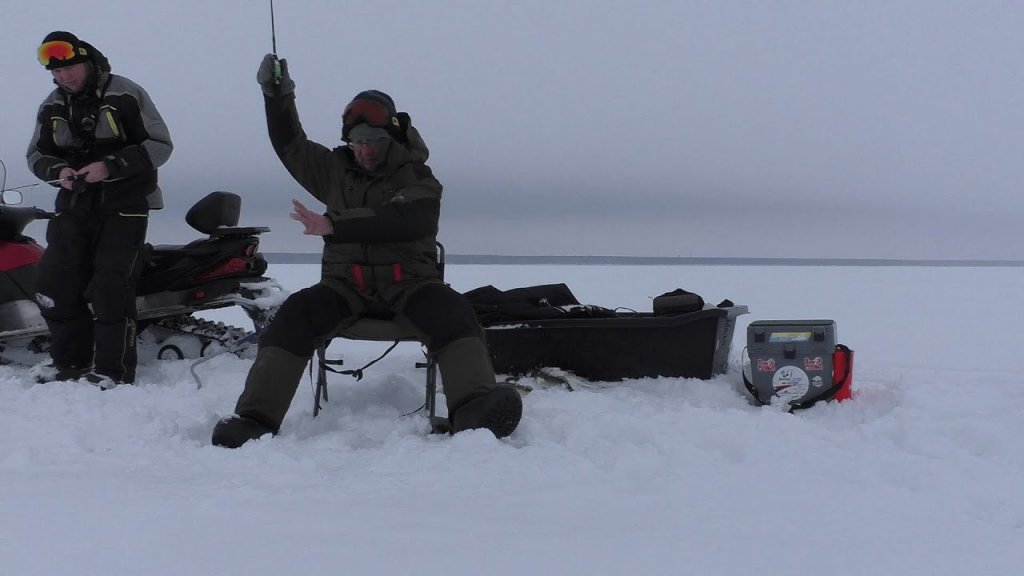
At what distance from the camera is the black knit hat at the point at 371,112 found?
9.46 ft

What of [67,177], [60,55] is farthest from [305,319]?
[60,55]

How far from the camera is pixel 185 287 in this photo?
170 inches

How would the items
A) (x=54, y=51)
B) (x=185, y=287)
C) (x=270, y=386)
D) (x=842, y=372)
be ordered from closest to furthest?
(x=270, y=386) < (x=842, y=372) < (x=54, y=51) < (x=185, y=287)

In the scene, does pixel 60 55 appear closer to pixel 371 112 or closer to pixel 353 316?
pixel 371 112

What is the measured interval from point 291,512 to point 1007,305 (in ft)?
36.8

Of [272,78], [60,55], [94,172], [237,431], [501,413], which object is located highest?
[60,55]

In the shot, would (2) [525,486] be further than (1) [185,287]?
No

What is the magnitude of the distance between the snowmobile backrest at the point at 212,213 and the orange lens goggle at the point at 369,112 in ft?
6.04

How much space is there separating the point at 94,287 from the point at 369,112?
1760 mm

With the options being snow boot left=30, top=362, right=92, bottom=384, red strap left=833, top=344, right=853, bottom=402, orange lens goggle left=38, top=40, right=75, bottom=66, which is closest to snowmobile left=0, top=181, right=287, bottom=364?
snow boot left=30, top=362, right=92, bottom=384

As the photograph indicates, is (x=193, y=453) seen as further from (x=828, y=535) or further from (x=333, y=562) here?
(x=828, y=535)

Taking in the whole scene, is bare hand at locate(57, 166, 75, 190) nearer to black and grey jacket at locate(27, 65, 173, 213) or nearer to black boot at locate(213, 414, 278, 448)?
black and grey jacket at locate(27, 65, 173, 213)

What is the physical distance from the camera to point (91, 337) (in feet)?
12.2

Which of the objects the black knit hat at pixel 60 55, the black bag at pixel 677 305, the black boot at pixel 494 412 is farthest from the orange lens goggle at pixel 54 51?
the black bag at pixel 677 305
